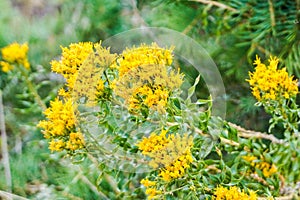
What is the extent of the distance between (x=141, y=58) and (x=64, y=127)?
0.35 feet

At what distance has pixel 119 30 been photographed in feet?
3.57

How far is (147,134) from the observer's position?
1.86 feet

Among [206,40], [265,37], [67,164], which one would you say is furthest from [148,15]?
[67,164]

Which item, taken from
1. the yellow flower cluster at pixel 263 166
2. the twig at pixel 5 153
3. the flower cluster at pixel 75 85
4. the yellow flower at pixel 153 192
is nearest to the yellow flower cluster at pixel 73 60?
the flower cluster at pixel 75 85

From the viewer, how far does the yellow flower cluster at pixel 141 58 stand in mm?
503

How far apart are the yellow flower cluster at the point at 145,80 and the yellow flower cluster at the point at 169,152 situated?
3 centimetres

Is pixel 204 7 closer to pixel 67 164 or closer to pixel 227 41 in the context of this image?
pixel 227 41

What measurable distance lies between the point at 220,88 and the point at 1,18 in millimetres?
733

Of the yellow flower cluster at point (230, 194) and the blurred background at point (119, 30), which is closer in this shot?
the yellow flower cluster at point (230, 194)

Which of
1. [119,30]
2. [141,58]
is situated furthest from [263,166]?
[119,30]

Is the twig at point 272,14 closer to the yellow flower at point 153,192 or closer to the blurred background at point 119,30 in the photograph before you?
the blurred background at point 119,30

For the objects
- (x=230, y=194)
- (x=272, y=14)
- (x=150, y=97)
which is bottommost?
(x=230, y=194)

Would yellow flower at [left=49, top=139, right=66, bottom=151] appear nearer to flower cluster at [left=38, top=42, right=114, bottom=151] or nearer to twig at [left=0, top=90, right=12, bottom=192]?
flower cluster at [left=38, top=42, right=114, bottom=151]

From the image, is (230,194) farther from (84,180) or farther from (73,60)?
(84,180)
